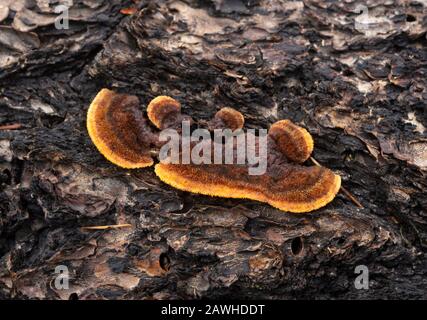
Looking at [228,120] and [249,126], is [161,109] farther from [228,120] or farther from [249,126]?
[249,126]

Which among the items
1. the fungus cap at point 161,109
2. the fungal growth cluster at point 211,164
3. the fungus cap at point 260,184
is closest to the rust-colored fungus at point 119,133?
the fungal growth cluster at point 211,164

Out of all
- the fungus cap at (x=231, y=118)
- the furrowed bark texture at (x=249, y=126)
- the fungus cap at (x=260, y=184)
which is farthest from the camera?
the fungus cap at (x=231, y=118)

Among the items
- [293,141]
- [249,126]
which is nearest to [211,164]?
[249,126]

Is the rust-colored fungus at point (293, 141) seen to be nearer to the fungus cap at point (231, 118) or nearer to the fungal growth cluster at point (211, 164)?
the fungal growth cluster at point (211, 164)

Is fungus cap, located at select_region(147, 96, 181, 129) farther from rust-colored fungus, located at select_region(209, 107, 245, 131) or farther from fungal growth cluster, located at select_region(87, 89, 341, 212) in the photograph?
rust-colored fungus, located at select_region(209, 107, 245, 131)

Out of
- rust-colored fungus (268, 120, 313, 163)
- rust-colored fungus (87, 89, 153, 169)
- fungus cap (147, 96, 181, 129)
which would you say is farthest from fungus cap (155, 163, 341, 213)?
fungus cap (147, 96, 181, 129)

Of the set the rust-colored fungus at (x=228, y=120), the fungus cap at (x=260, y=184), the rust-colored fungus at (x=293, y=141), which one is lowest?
the fungus cap at (x=260, y=184)
